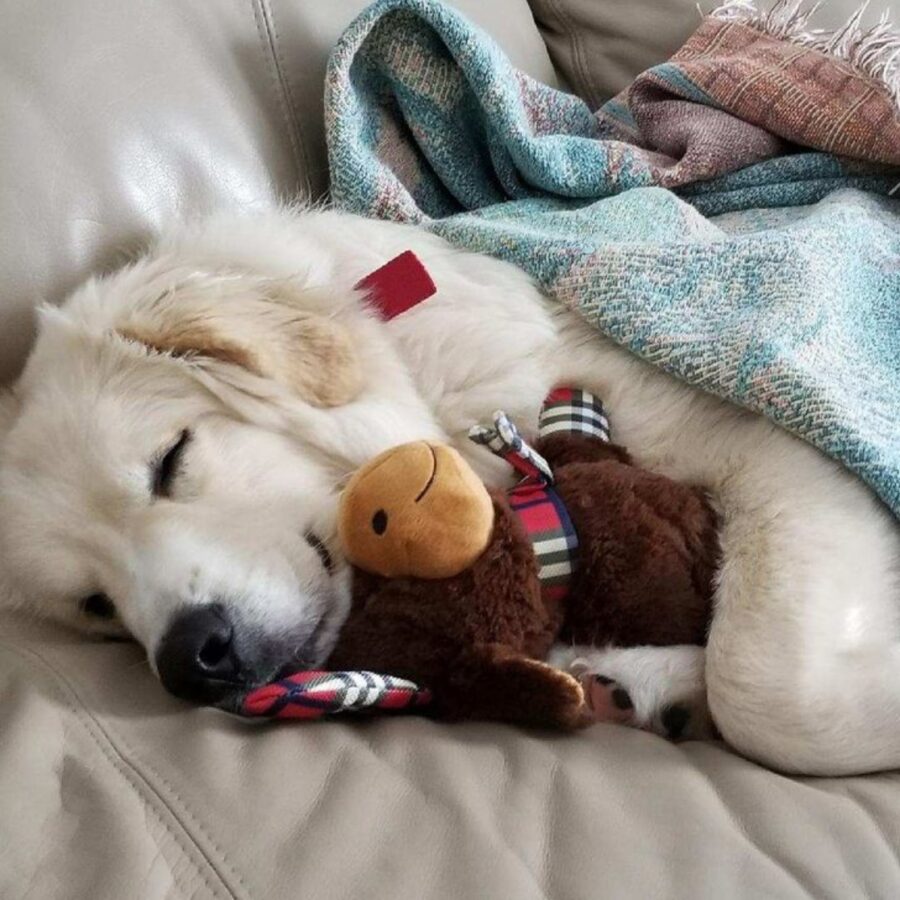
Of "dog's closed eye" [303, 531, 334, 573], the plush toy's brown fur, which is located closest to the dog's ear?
"dog's closed eye" [303, 531, 334, 573]

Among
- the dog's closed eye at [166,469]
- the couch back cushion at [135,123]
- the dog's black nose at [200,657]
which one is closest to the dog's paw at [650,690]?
the dog's black nose at [200,657]

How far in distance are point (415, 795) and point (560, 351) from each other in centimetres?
61

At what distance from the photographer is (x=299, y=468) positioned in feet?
3.51

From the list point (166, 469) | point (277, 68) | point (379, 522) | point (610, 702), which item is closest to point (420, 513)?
point (379, 522)

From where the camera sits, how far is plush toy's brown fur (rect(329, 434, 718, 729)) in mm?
807

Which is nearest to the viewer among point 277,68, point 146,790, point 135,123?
point 146,790

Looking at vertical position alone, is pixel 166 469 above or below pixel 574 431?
above

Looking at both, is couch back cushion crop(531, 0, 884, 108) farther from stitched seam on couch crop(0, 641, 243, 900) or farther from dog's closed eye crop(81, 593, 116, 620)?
stitched seam on couch crop(0, 641, 243, 900)

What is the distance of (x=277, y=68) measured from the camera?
56.9 inches

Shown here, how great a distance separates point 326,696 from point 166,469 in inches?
14.6

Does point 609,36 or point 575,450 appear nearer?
point 575,450

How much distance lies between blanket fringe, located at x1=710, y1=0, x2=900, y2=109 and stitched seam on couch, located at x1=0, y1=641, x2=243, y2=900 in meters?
1.43

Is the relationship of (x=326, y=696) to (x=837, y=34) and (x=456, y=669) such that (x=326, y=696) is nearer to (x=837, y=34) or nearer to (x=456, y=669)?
(x=456, y=669)

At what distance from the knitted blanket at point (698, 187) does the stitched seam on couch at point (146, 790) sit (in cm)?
66
